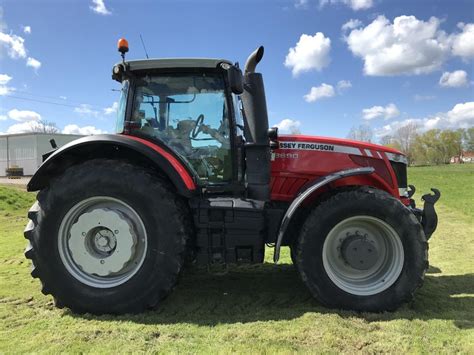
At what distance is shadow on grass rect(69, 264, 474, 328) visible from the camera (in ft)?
11.5

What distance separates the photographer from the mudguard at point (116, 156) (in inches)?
144

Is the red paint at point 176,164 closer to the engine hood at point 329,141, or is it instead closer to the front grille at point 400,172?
the engine hood at point 329,141

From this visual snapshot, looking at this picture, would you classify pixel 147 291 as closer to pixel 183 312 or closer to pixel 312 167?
pixel 183 312

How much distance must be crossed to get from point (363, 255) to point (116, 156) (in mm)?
2457

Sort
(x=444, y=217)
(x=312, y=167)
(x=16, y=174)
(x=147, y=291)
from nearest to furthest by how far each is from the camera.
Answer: (x=147, y=291) < (x=312, y=167) < (x=444, y=217) < (x=16, y=174)

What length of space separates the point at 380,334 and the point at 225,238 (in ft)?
4.84

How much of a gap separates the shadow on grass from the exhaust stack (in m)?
1.00

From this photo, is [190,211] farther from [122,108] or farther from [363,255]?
[363,255]

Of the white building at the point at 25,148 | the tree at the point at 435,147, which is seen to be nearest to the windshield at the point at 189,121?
the white building at the point at 25,148

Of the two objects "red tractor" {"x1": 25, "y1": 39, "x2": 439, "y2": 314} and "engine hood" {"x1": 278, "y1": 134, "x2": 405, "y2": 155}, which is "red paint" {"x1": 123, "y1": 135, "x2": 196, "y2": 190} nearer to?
"red tractor" {"x1": 25, "y1": 39, "x2": 439, "y2": 314}

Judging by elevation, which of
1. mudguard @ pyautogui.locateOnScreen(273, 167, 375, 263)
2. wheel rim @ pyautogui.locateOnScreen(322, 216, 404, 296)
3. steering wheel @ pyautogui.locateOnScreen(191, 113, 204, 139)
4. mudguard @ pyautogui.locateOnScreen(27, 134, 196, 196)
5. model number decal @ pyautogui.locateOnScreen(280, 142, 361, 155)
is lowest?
wheel rim @ pyautogui.locateOnScreen(322, 216, 404, 296)

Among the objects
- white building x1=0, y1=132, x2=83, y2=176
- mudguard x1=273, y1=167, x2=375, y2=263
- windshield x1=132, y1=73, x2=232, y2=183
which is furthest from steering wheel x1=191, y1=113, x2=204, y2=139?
white building x1=0, y1=132, x2=83, y2=176

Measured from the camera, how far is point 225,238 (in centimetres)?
375

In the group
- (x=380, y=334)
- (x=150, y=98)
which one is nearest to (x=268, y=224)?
(x=380, y=334)
